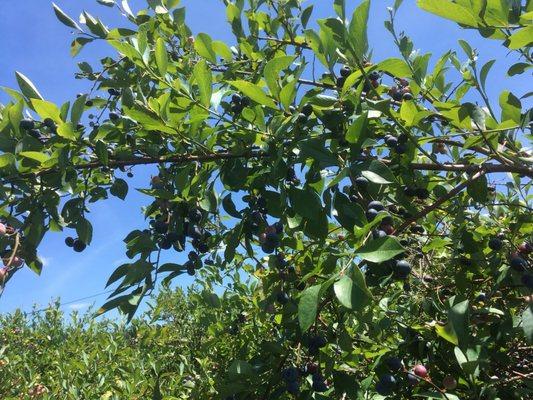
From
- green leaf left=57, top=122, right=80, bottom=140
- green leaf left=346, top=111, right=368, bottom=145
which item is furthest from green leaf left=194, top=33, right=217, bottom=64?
green leaf left=346, top=111, right=368, bottom=145

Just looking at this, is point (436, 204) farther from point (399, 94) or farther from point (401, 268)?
point (399, 94)

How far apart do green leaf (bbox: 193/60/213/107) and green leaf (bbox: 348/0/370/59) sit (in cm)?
42

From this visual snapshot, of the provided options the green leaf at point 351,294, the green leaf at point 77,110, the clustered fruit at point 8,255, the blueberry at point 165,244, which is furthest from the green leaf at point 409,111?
the clustered fruit at point 8,255

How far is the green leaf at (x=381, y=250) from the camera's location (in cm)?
100

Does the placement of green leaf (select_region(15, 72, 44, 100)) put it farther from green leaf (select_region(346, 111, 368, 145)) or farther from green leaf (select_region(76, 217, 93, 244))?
green leaf (select_region(346, 111, 368, 145))

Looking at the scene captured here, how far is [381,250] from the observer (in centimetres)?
103

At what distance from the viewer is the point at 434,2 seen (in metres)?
1.16

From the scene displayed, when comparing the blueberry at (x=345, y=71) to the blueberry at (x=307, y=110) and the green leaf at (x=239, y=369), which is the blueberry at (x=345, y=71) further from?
the green leaf at (x=239, y=369)

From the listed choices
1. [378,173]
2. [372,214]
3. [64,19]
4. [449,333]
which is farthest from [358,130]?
[64,19]

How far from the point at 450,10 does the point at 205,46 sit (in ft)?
2.57

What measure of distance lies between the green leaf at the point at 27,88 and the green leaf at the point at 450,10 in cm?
129

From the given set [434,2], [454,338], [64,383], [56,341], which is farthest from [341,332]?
[56,341]

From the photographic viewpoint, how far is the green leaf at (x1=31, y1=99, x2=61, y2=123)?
152 centimetres

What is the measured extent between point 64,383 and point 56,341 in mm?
2865
